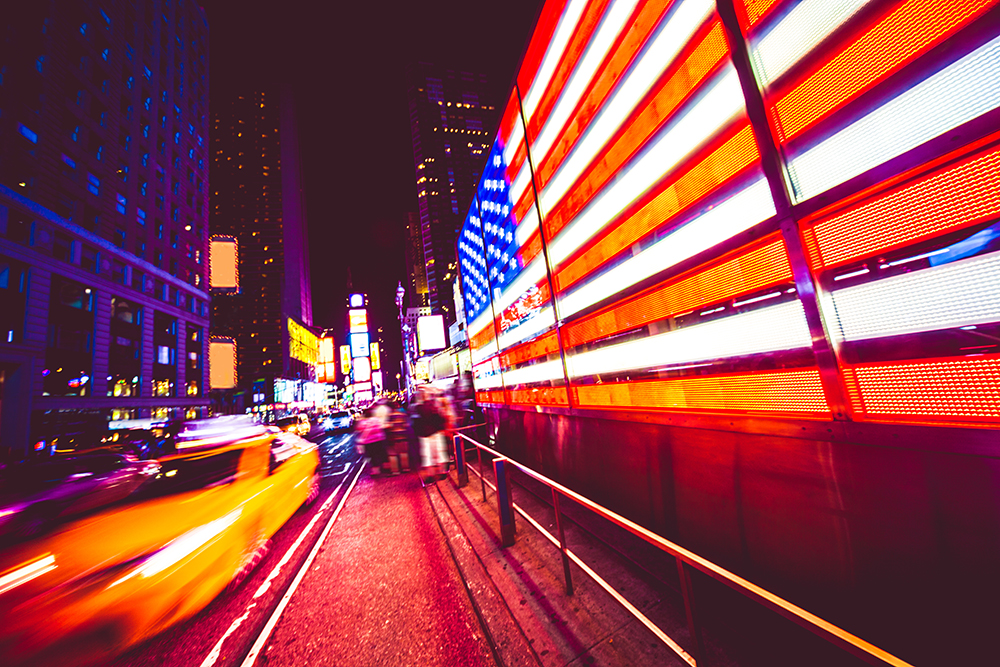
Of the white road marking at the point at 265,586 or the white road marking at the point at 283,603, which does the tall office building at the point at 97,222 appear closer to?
the white road marking at the point at 265,586

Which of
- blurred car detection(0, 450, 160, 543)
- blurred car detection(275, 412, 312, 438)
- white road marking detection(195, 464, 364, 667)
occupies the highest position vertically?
blurred car detection(0, 450, 160, 543)

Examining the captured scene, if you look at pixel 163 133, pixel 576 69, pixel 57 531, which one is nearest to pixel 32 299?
pixel 163 133

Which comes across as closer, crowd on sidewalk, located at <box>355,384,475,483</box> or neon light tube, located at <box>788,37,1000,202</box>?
neon light tube, located at <box>788,37,1000,202</box>

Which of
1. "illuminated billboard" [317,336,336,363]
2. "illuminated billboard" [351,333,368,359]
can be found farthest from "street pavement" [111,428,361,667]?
"illuminated billboard" [317,336,336,363]

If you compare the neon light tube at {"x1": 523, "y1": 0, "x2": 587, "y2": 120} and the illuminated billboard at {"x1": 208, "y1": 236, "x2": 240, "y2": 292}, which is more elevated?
the illuminated billboard at {"x1": 208, "y1": 236, "x2": 240, "y2": 292}

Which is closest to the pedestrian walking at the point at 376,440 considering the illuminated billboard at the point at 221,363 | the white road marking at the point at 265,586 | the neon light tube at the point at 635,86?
the white road marking at the point at 265,586

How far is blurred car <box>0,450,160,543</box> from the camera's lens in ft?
11.1

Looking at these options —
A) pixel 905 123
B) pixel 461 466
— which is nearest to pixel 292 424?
pixel 461 466

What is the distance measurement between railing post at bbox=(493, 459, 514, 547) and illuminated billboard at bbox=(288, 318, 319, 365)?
10448 centimetres

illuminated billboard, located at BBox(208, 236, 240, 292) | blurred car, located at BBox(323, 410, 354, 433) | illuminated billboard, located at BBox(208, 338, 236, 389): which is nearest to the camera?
blurred car, located at BBox(323, 410, 354, 433)

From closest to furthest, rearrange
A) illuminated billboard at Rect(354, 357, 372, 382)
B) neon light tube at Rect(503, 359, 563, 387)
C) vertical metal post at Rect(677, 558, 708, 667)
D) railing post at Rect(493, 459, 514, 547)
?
vertical metal post at Rect(677, 558, 708, 667) → railing post at Rect(493, 459, 514, 547) → neon light tube at Rect(503, 359, 563, 387) → illuminated billboard at Rect(354, 357, 372, 382)

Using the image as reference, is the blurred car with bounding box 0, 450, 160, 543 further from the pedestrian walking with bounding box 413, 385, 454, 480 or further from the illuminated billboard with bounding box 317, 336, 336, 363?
the illuminated billboard with bounding box 317, 336, 336, 363

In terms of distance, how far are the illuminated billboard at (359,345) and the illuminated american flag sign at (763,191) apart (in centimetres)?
5224

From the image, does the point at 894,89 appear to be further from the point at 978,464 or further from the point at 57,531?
the point at 57,531
